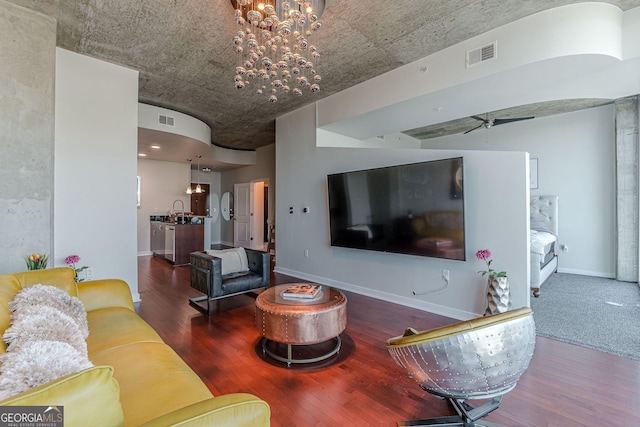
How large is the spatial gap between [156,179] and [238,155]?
7.78ft

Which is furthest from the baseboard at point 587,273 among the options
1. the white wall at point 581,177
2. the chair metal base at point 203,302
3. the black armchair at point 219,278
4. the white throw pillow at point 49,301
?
the white throw pillow at point 49,301

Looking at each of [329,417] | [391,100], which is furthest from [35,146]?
[391,100]

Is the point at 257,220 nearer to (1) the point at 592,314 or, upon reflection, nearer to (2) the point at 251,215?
(2) the point at 251,215

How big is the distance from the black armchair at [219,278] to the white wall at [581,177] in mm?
5579

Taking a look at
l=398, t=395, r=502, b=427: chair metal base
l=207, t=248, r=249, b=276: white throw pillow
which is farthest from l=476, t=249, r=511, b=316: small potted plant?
l=207, t=248, r=249, b=276: white throw pillow

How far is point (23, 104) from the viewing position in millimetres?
2709

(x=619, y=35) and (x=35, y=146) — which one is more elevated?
(x=619, y=35)

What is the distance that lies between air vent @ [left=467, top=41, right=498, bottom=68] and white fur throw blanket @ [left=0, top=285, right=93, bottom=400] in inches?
149

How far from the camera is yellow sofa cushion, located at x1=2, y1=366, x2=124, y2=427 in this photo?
0.73 metres

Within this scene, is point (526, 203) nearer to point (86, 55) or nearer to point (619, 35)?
point (619, 35)

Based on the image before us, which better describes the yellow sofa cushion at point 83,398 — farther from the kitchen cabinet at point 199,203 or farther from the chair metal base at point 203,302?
the kitchen cabinet at point 199,203

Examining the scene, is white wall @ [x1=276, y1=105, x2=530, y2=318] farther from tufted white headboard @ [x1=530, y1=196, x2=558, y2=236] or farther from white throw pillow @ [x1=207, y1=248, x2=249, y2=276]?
tufted white headboard @ [x1=530, y1=196, x2=558, y2=236]

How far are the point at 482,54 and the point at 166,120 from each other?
495 centimetres

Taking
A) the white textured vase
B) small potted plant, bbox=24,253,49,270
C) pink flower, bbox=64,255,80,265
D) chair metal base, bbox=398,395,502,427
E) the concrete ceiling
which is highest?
the concrete ceiling
